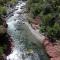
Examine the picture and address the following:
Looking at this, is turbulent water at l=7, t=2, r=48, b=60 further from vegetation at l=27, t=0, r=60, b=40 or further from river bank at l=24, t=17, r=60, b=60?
vegetation at l=27, t=0, r=60, b=40

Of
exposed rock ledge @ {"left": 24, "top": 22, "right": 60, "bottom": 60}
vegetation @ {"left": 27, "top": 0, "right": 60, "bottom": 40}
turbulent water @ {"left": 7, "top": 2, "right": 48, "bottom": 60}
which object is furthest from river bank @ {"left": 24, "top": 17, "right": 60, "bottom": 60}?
vegetation @ {"left": 27, "top": 0, "right": 60, "bottom": 40}

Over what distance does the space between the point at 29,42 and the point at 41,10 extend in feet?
28.0

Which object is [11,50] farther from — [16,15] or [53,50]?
[16,15]

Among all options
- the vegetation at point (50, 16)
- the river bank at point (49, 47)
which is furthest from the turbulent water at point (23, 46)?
the vegetation at point (50, 16)

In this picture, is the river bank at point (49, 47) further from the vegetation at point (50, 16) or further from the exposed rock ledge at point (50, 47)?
the vegetation at point (50, 16)

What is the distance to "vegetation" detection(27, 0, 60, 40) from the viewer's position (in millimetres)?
20328

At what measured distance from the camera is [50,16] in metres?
22.9

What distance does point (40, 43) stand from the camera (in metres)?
19.6

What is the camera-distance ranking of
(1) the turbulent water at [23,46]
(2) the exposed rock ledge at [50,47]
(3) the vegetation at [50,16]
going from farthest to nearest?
(3) the vegetation at [50,16]
(2) the exposed rock ledge at [50,47]
(1) the turbulent water at [23,46]

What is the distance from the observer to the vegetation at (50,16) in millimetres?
20328

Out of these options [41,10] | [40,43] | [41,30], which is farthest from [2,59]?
[41,10]

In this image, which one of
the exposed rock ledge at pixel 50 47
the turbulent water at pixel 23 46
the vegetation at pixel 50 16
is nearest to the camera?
the turbulent water at pixel 23 46

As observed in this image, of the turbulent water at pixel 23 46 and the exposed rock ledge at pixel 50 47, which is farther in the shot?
the exposed rock ledge at pixel 50 47

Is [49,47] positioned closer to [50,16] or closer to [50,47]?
[50,47]
